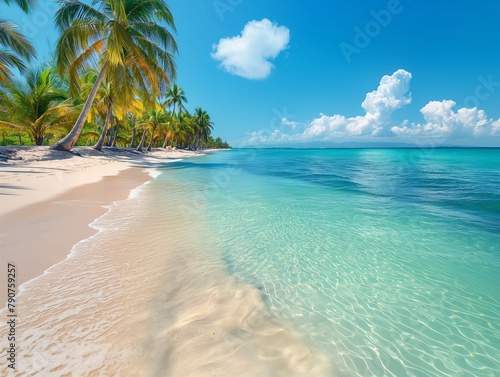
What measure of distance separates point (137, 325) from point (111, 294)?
755mm

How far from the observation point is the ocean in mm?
2145

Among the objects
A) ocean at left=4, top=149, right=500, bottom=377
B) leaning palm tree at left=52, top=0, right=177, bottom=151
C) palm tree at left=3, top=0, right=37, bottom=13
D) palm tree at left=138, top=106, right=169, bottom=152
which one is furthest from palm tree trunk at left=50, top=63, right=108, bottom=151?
palm tree at left=138, top=106, right=169, bottom=152

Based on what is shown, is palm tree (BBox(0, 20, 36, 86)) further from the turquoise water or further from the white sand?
the turquoise water

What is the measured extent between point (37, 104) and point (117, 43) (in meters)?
12.4

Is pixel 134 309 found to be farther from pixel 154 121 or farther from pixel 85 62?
pixel 154 121

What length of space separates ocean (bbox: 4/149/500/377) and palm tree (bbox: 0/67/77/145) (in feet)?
71.7

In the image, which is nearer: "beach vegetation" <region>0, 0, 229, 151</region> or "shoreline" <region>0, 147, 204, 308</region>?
"shoreline" <region>0, 147, 204, 308</region>

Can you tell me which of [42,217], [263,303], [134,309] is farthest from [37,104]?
[263,303]

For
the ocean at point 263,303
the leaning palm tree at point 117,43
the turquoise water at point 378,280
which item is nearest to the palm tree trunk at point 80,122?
the leaning palm tree at point 117,43

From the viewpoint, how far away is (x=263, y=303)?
10.0ft

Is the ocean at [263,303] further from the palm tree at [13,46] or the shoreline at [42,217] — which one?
the palm tree at [13,46]

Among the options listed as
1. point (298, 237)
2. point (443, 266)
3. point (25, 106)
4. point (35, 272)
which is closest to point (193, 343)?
point (35, 272)

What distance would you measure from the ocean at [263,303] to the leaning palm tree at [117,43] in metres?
14.5

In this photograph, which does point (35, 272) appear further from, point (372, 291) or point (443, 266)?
point (443, 266)
